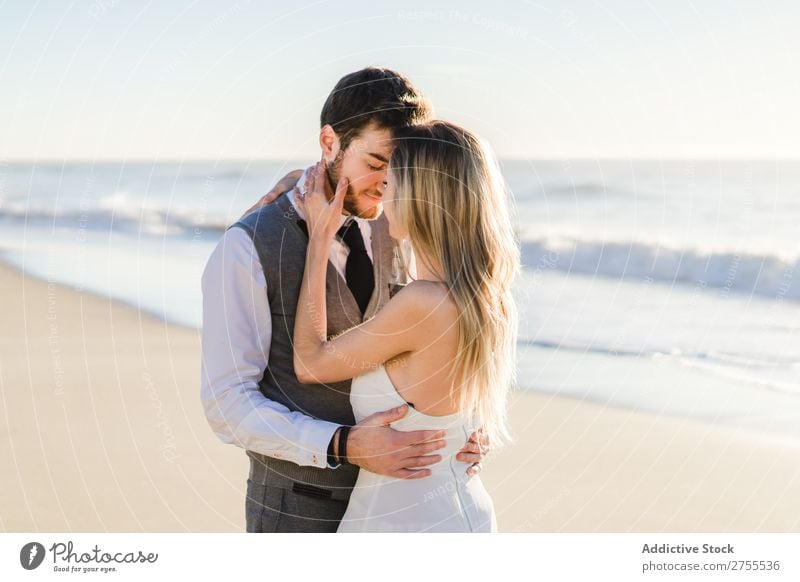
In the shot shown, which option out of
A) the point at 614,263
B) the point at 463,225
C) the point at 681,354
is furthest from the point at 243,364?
the point at 614,263

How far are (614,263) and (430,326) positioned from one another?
11.8 meters

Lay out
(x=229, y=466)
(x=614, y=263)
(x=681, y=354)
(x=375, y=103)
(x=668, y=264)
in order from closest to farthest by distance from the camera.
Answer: (x=375, y=103) → (x=229, y=466) → (x=681, y=354) → (x=614, y=263) → (x=668, y=264)

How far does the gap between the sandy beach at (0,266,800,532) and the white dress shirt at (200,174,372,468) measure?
2968 millimetres

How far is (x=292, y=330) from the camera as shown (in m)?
3.63

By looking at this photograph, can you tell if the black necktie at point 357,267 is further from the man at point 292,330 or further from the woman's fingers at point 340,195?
the woman's fingers at point 340,195

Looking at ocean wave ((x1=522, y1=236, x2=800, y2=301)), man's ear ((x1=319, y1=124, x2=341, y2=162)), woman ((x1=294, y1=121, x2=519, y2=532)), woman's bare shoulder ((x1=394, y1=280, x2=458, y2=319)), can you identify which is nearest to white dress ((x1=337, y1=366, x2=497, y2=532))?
woman ((x1=294, y1=121, x2=519, y2=532))

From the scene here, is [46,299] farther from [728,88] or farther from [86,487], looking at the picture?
[728,88]

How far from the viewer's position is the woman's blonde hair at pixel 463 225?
3596 millimetres

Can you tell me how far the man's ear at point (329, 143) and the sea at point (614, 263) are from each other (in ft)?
17.1

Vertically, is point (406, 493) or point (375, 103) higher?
point (375, 103)

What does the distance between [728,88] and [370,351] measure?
12391 millimetres

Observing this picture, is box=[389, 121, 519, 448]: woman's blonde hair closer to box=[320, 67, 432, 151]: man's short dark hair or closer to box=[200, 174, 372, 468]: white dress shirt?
box=[320, 67, 432, 151]: man's short dark hair

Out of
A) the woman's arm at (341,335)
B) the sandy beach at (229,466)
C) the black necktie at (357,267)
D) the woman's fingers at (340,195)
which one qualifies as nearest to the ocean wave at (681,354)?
the sandy beach at (229,466)

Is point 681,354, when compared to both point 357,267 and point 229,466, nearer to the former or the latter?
point 229,466
